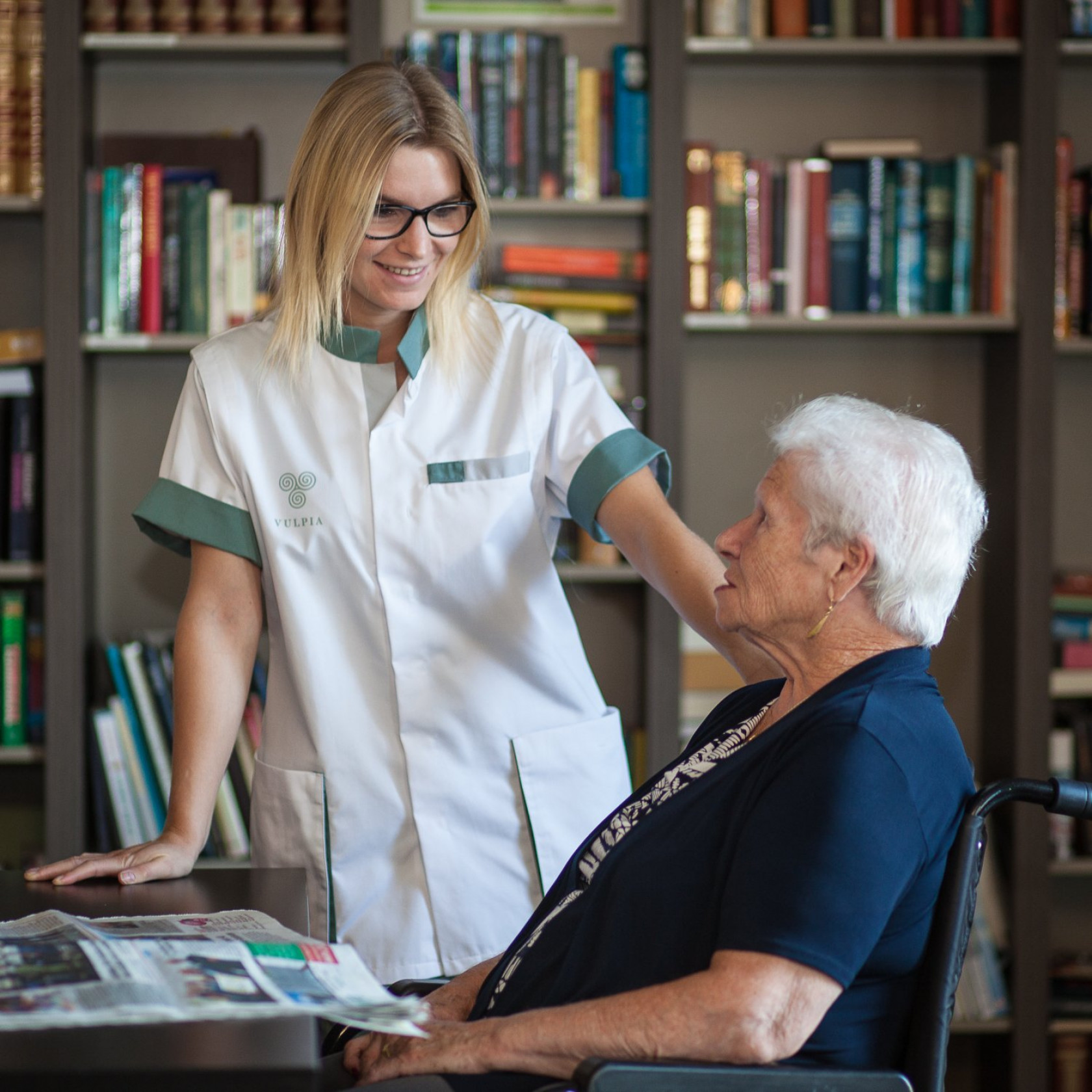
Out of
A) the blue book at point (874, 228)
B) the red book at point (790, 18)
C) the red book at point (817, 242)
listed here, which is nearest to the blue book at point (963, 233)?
the blue book at point (874, 228)

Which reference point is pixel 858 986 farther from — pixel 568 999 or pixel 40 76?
pixel 40 76

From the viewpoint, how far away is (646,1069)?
994mm

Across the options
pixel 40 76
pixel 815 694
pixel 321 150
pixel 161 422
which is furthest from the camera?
pixel 161 422

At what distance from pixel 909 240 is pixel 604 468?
138cm

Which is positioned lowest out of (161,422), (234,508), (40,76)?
(234,508)

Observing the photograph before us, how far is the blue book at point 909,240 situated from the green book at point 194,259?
1.46 metres

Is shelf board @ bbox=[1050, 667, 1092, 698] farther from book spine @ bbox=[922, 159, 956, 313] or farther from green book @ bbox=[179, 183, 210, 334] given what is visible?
green book @ bbox=[179, 183, 210, 334]

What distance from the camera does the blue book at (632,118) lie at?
2.65m

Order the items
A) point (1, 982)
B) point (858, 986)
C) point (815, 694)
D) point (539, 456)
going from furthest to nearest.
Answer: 1. point (539, 456)
2. point (815, 694)
3. point (858, 986)
4. point (1, 982)

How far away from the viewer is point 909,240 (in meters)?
2.72

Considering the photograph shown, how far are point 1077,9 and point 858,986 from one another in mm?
2336

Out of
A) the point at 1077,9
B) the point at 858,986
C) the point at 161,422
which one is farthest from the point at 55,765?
the point at 1077,9

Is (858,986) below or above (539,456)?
below

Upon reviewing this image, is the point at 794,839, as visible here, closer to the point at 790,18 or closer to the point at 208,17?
the point at 790,18
